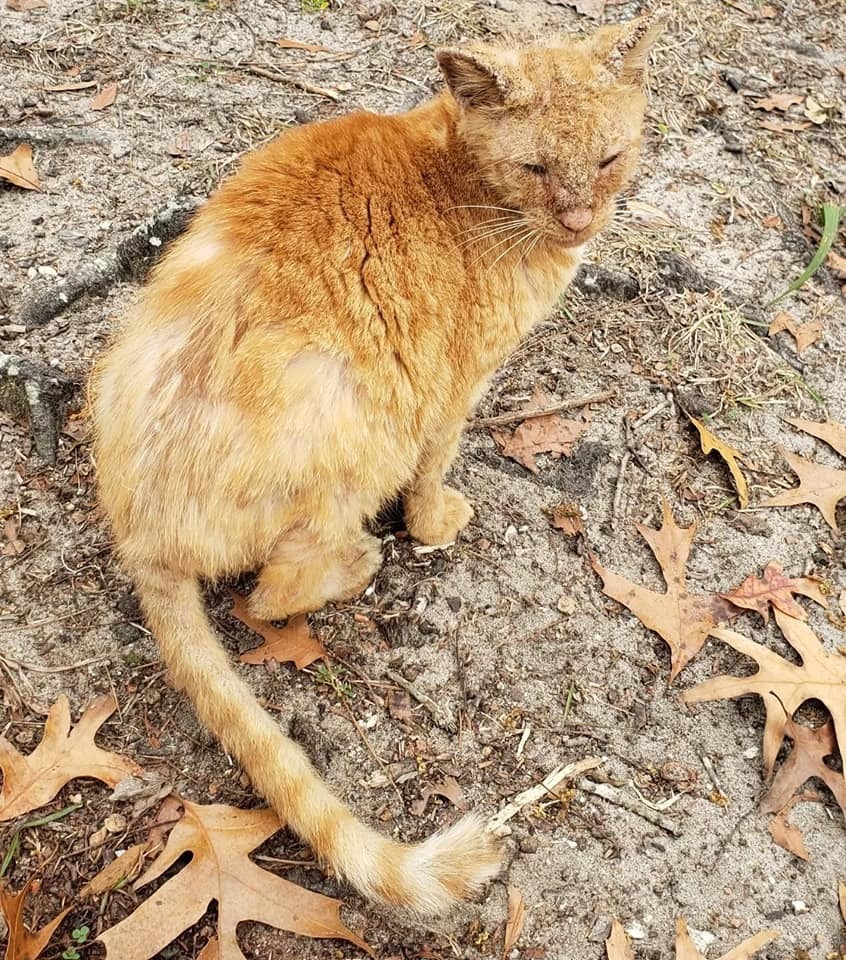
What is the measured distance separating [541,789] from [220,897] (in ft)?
3.25

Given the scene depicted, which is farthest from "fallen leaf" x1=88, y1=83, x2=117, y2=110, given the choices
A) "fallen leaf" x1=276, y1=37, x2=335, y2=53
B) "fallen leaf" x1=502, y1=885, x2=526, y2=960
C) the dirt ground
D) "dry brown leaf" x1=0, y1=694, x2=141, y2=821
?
"fallen leaf" x1=502, y1=885, x2=526, y2=960

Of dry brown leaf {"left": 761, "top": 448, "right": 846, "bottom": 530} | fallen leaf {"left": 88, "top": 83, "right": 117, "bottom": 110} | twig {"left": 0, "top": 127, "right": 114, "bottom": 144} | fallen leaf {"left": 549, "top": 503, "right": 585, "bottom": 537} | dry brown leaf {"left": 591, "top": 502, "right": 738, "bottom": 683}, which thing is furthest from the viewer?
fallen leaf {"left": 88, "top": 83, "right": 117, "bottom": 110}

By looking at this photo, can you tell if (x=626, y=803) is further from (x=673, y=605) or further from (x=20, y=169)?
(x=20, y=169)

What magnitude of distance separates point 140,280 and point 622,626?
96.2 inches

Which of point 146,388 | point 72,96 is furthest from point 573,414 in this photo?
point 72,96

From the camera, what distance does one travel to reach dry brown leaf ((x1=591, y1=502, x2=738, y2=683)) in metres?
2.84

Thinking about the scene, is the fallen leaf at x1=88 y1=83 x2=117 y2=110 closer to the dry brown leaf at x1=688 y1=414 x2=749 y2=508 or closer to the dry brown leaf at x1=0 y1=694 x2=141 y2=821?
the dry brown leaf at x1=0 y1=694 x2=141 y2=821

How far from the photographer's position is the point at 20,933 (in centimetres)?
206

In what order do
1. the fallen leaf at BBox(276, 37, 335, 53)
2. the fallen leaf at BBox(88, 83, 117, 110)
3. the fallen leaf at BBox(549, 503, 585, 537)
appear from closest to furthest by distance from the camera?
the fallen leaf at BBox(549, 503, 585, 537) < the fallen leaf at BBox(88, 83, 117, 110) < the fallen leaf at BBox(276, 37, 335, 53)

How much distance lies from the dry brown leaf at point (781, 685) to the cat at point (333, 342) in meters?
0.93

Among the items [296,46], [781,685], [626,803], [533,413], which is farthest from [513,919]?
[296,46]

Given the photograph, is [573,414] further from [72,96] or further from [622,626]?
[72,96]

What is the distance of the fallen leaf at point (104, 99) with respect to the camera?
155 inches

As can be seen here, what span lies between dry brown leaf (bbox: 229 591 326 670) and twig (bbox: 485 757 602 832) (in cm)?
76
